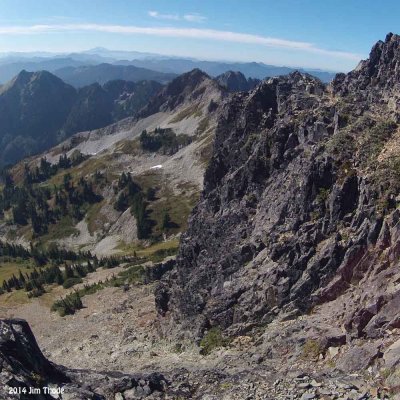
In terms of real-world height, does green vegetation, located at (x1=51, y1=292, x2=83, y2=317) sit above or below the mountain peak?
below

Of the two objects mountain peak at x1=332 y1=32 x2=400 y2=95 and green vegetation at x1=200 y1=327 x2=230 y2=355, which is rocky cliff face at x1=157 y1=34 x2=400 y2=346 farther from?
mountain peak at x1=332 y1=32 x2=400 y2=95

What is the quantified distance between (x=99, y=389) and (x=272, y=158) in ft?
110

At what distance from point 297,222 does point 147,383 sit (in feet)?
68.4

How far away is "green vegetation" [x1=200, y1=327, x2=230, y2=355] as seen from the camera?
40.2 m

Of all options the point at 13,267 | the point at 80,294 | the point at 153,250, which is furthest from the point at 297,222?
the point at 13,267

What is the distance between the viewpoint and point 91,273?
11981 centimetres

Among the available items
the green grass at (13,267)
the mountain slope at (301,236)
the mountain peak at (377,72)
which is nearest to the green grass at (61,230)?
the green grass at (13,267)

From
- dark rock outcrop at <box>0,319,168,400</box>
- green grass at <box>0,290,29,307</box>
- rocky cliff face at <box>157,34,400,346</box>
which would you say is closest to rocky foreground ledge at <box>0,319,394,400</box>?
dark rock outcrop at <box>0,319,168,400</box>

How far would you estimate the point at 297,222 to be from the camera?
4266cm

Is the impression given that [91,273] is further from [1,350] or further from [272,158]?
[1,350]

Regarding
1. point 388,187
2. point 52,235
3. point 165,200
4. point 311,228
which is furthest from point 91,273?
point 388,187

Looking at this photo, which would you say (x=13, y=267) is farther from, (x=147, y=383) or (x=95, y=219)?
(x=147, y=383)

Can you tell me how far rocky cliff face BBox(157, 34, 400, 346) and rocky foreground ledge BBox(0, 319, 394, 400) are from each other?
17.8 feet

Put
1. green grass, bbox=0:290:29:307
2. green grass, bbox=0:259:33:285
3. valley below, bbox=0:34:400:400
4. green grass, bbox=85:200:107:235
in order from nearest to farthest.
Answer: valley below, bbox=0:34:400:400 → green grass, bbox=0:290:29:307 → green grass, bbox=0:259:33:285 → green grass, bbox=85:200:107:235
